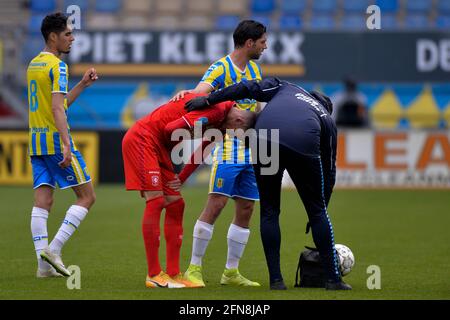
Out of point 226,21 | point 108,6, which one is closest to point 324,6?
point 226,21

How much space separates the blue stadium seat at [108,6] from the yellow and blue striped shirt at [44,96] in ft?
59.5

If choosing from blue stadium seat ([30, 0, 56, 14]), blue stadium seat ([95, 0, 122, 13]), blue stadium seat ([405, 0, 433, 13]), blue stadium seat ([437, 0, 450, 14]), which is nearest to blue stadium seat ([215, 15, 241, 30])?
blue stadium seat ([95, 0, 122, 13])

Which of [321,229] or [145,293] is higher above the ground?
[321,229]

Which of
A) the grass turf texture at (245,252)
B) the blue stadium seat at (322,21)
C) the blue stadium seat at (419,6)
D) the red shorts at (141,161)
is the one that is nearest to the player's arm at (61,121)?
the red shorts at (141,161)

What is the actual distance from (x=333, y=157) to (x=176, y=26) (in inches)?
724

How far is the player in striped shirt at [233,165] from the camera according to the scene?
26.2ft

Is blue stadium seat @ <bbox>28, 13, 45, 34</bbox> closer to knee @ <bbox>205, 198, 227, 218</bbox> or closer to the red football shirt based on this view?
knee @ <bbox>205, 198, 227, 218</bbox>

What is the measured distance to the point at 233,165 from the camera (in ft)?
26.4

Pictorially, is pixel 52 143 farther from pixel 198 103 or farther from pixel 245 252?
pixel 245 252

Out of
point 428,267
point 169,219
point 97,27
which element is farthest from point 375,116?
point 169,219

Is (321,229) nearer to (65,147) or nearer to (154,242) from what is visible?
(154,242)

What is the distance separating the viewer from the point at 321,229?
23.5 feet

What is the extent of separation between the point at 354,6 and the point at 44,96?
61.3ft

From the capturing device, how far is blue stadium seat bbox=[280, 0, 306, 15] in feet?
85.5
